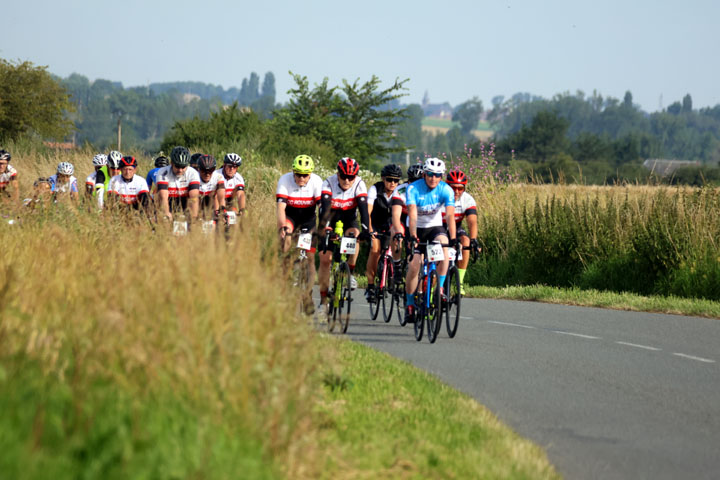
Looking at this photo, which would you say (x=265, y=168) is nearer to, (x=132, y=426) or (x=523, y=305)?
(x=523, y=305)

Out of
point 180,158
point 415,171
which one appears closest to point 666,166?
point 415,171

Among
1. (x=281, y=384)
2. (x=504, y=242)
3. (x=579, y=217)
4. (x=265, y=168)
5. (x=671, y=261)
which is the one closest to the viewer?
(x=281, y=384)

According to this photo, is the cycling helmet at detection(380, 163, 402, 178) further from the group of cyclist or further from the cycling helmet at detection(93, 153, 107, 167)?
the cycling helmet at detection(93, 153, 107, 167)

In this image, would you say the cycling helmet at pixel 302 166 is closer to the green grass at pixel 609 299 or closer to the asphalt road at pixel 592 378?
the asphalt road at pixel 592 378

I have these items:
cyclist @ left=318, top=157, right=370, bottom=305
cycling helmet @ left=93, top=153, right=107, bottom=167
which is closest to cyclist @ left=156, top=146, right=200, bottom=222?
cyclist @ left=318, top=157, right=370, bottom=305

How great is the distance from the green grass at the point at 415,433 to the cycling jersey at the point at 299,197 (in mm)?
A: 4048

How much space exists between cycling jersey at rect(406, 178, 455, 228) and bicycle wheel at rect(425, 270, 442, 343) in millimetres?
714

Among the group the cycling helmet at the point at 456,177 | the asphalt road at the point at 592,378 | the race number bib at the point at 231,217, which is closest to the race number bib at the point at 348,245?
the asphalt road at the point at 592,378

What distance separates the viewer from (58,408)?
4664 mm

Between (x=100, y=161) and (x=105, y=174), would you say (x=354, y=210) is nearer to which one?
(x=105, y=174)

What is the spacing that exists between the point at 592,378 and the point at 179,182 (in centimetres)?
770

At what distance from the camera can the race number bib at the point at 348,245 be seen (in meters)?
12.5

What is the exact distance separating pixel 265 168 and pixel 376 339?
18.4m

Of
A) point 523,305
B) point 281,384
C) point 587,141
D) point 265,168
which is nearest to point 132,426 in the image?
point 281,384
